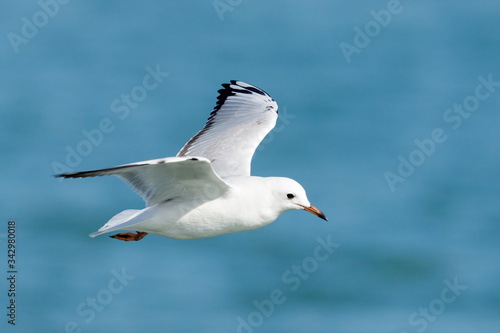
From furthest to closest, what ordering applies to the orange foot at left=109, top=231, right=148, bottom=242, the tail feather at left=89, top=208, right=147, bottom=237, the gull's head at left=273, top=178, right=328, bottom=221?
the orange foot at left=109, top=231, right=148, bottom=242, the gull's head at left=273, top=178, right=328, bottom=221, the tail feather at left=89, top=208, right=147, bottom=237

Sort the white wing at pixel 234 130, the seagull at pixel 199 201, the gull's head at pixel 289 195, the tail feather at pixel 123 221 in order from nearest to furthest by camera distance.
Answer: the seagull at pixel 199 201 → the tail feather at pixel 123 221 → the gull's head at pixel 289 195 → the white wing at pixel 234 130

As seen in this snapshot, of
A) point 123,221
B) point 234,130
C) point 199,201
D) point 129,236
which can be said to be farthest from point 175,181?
point 234,130

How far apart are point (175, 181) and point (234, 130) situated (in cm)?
221

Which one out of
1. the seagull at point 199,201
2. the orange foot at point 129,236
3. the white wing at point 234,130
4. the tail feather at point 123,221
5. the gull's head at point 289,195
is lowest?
the orange foot at point 129,236

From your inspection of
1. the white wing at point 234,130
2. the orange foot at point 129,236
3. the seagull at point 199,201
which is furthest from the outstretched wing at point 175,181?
the white wing at point 234,130

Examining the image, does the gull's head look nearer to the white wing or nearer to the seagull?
the seagull

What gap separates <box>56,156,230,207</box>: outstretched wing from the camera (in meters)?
7.90

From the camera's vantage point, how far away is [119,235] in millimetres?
9430

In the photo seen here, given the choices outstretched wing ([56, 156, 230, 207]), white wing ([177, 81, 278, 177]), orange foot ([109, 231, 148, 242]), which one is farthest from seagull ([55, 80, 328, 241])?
white wing ([177, 81, 278, 177])

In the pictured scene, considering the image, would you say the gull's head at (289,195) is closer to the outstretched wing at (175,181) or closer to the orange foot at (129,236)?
the outstretched wing at (175,181)

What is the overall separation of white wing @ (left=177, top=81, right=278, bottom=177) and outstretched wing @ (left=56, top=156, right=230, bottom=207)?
1.03m

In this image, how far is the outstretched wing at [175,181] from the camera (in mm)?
7902

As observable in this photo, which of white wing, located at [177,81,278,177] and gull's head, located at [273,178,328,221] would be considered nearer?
gull's head, located at [273,178,328,221]

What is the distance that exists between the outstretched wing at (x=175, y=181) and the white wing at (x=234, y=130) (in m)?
1.03
